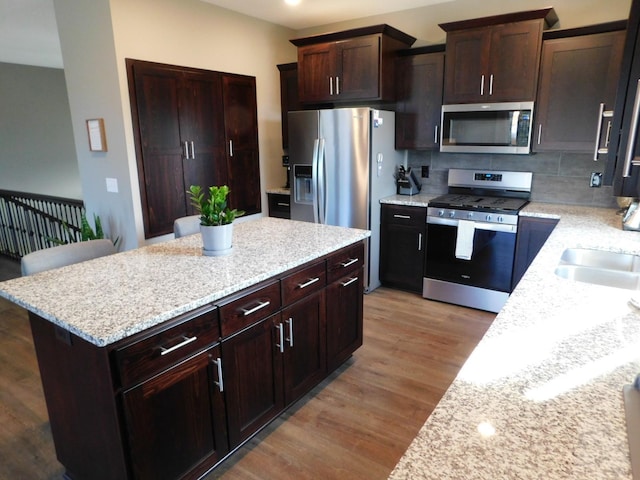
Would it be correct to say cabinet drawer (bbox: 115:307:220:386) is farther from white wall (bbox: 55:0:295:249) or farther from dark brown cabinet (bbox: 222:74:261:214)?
dark brown cabinet (bbox: 222:74:261:214)

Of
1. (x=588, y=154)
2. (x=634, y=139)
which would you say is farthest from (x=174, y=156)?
(x=588, y=154)

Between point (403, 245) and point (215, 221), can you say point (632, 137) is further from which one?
point (403, 245)

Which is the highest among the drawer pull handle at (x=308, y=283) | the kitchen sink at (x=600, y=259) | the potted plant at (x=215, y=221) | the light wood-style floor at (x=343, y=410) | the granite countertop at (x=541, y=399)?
the potted plant at (x=215, y=221)

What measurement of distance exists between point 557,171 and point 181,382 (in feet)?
11.4

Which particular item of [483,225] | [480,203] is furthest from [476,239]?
[480,203]

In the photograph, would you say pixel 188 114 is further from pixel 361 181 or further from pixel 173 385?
pixel 173 385

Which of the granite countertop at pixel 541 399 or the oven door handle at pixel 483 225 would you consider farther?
the oven door handle at pixel 483 225

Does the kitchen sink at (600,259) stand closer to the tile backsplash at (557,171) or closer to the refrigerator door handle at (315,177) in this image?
the tile backsplash at (557,171)

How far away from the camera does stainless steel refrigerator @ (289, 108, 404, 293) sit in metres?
3.74

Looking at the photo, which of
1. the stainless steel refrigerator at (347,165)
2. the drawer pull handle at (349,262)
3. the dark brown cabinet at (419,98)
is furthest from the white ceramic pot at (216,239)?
the dark brown cabinet at (419,98)

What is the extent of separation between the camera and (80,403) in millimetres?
1577

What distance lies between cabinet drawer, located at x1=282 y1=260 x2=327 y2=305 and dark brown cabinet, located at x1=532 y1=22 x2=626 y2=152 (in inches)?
89.7

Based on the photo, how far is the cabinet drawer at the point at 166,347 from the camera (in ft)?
4.61

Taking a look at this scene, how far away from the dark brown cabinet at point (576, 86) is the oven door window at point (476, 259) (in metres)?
0.84
